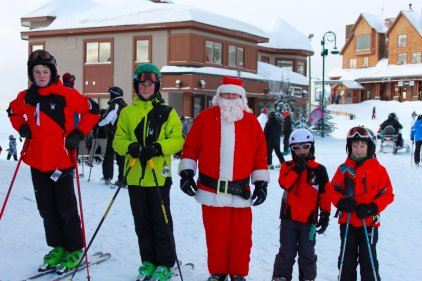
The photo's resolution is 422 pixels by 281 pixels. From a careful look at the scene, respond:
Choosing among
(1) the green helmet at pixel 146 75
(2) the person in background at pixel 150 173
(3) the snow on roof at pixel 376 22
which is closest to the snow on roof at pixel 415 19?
(3) the snow on roof at pixel 376 22

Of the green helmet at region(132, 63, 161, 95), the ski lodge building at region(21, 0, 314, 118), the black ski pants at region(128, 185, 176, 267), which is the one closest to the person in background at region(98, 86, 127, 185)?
the green helmet at region(132, 63, 161, 95)

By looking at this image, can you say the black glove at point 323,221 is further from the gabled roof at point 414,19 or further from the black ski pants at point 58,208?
the gabled roof at point 414,19

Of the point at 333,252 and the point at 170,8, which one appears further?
the point at 170,8

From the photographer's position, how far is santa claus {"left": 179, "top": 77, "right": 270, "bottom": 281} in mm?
3408

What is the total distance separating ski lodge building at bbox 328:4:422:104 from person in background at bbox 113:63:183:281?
153ft

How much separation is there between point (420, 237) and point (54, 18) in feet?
83.9

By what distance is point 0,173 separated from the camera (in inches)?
302

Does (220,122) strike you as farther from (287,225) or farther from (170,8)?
(170,8)

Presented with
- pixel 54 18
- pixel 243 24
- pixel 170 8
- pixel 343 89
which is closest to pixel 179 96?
pixel 170 8

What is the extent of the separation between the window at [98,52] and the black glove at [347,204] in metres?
21.0

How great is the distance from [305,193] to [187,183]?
1069 millimetres

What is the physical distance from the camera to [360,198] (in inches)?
133

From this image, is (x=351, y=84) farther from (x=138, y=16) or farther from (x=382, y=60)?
(x=138, y=16)

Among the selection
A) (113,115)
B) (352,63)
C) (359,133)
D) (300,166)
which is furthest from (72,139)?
(352,63)
